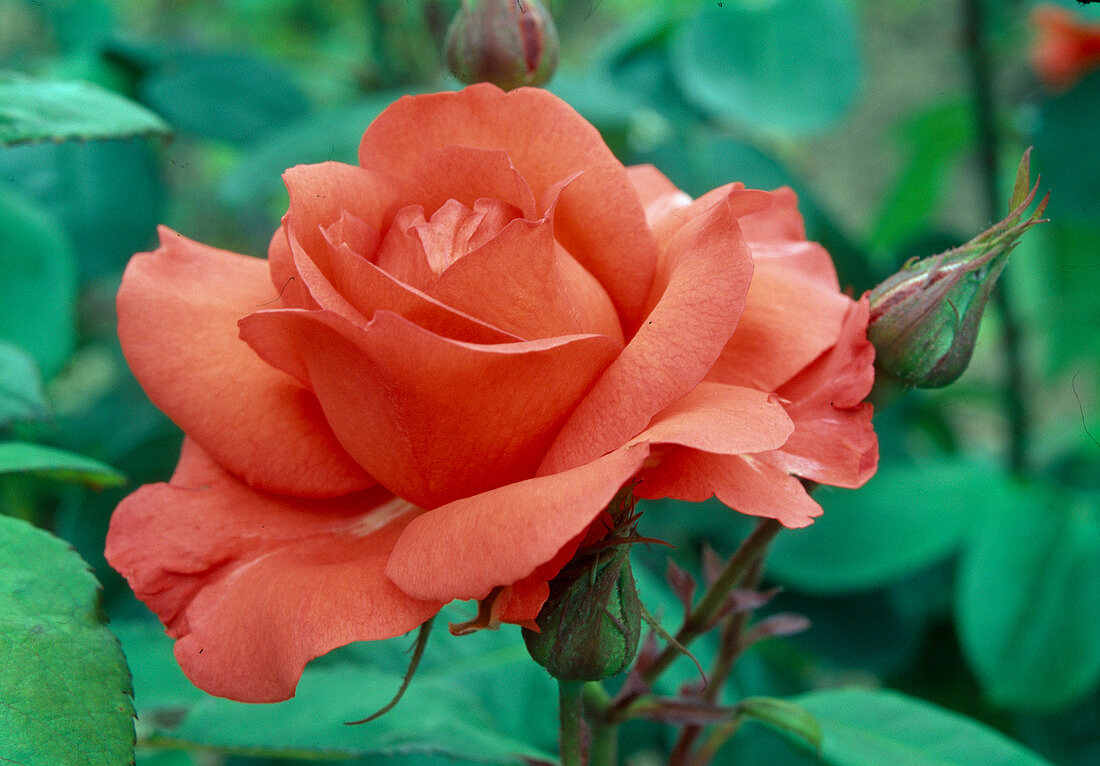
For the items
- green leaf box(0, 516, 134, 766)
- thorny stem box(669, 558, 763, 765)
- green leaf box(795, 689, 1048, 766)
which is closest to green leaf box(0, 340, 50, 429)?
green leaf box(0, 516, 134, 766)

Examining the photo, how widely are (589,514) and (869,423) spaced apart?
17 cm

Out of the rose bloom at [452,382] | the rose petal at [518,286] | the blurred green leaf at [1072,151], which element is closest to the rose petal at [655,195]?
the rose bloom at [452,382]

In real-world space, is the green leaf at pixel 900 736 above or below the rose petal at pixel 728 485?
below

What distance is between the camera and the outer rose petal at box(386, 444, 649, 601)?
0.97 ft

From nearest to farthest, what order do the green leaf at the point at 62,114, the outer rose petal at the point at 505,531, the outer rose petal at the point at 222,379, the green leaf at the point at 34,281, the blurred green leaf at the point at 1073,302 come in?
the outer rose petal at the point at 505,531 < the outer rose petal at the point at 222,379 < the green leaf at the point at 62,114 < the green leaf at the point at 34,281 < the blurred green leaf at the point at 1073,302

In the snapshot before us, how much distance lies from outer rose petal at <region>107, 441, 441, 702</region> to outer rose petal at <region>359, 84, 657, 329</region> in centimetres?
15

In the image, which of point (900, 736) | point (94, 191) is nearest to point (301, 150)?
point (94, 191)

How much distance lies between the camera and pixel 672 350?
34 centimetres

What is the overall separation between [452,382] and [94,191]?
0.88m

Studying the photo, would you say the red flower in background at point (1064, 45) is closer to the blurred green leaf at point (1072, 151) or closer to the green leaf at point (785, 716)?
the blurred green leaf at point (1072, 151)

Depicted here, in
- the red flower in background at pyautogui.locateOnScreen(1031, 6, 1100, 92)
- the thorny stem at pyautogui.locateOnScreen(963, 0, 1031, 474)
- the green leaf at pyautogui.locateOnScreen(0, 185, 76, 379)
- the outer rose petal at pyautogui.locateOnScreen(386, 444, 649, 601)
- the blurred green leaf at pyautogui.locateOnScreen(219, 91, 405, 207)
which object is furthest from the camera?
the red flower in background at pyautogui.locateOnScreen(1031, 6, 1100, 92)

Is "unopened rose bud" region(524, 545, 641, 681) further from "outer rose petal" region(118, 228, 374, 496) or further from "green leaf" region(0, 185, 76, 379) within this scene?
"green leaf" region(0, 185, 76, 379)

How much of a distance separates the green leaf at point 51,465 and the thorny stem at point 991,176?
1.03 m

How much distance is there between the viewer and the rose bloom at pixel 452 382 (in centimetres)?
34
